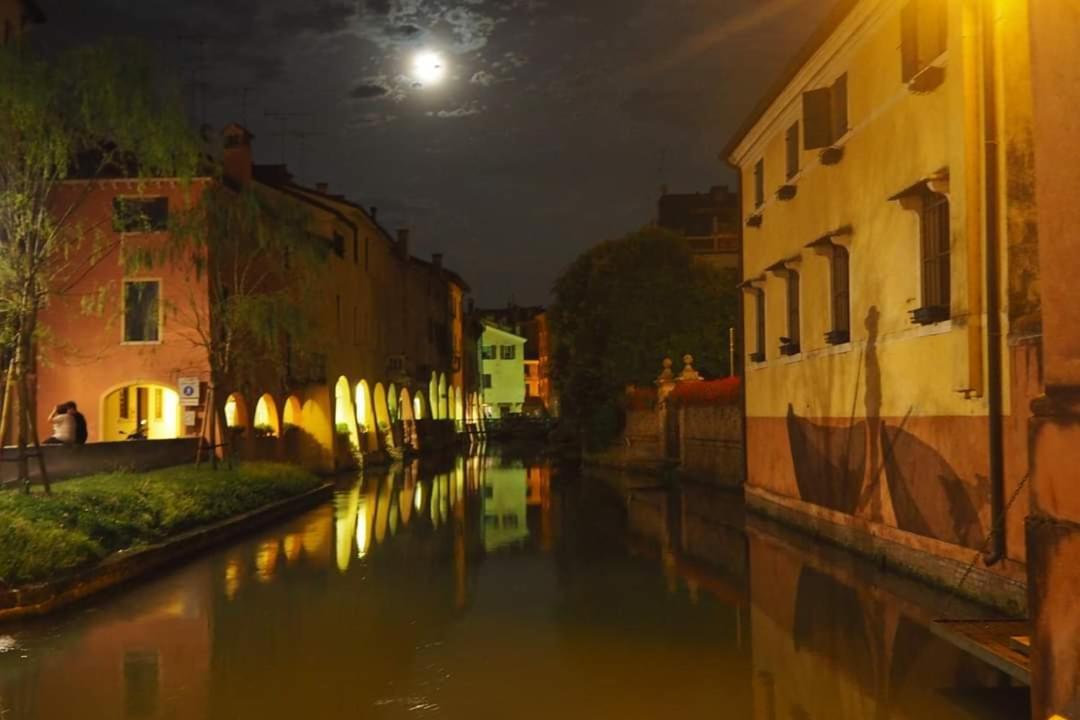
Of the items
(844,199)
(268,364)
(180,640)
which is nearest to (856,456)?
(844,199)

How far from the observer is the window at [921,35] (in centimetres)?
1322

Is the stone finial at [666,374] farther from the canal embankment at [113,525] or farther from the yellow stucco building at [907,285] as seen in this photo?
the canal embankment at [113,525]

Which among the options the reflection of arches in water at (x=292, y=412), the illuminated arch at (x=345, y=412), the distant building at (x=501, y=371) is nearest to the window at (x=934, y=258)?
the reflection of arches in water at (x=292, y=412)

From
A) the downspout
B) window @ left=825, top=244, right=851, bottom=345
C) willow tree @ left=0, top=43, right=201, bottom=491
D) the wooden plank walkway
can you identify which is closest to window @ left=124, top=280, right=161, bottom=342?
willow tree @ left=0, top=43, right=201, bottom=491

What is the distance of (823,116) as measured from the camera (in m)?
18.1

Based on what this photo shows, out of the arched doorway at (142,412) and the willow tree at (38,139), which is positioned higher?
the willow tree at (38,139)

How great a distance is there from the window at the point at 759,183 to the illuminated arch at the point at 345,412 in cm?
2153

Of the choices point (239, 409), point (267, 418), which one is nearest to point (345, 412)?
point (267, 418)

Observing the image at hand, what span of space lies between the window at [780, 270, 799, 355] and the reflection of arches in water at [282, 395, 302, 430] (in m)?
20.5

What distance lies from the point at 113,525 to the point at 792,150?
45.7 ft

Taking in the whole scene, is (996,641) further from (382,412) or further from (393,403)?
(393,403)

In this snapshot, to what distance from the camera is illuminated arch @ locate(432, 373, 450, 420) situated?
240 feet

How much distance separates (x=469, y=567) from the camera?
49.1 feet

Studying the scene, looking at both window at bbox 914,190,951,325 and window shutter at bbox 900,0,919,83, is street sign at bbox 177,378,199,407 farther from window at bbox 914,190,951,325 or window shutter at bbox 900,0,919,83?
window shutter at bbox 900,0,919,83
